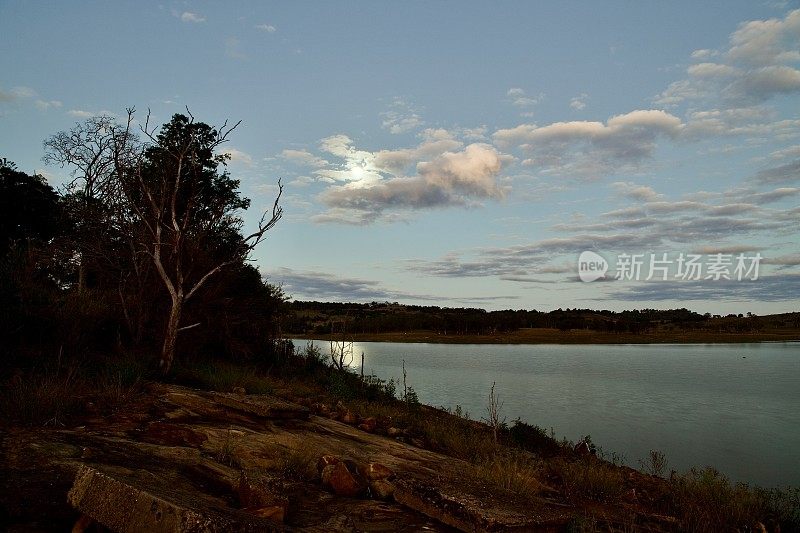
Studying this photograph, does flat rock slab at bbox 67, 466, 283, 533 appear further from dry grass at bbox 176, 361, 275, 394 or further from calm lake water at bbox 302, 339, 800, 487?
calm lake water at bbox 302, 339, 800, 487

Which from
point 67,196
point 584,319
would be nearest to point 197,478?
point 67,196

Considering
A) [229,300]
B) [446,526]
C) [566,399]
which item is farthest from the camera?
[566,399]

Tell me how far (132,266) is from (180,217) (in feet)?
11.2

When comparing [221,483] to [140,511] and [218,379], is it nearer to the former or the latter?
[140,511]

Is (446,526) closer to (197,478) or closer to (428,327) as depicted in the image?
(197,478)

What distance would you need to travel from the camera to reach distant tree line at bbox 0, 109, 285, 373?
13.6 m

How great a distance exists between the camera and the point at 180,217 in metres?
21.5

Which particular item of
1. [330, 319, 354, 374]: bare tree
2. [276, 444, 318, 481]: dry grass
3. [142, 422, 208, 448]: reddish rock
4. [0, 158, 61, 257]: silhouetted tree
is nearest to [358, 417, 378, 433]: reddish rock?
[276, 444, 318, 481]: dry grass

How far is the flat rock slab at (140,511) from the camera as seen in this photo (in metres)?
3.92

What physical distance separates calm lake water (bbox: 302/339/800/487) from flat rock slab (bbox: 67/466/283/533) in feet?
62.6

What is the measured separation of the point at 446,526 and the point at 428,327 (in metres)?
132

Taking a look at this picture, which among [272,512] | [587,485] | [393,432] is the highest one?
[272,512]

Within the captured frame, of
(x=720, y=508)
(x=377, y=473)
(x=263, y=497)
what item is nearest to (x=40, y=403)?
(x=263, y=497)

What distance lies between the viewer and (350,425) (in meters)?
12.5
